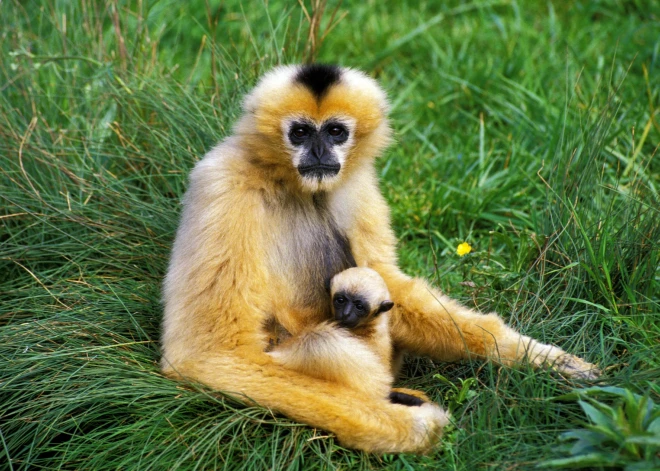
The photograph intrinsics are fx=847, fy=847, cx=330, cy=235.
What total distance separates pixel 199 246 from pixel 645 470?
1860 millimetres

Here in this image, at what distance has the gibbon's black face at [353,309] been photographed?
3.64m

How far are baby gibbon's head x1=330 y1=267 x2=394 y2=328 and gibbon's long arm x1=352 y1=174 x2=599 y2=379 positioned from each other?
237mm

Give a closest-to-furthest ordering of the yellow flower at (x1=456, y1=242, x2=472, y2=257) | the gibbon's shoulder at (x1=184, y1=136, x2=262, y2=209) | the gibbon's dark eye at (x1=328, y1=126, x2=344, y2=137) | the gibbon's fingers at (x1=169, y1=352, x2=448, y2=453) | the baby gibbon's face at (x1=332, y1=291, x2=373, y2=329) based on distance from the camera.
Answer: the gibbon's fingers at (x1=169, y1=352, x2=448, y2=453)
the gibbon's shoulder at (x1=184, y1=136, x2=262, y2=209)
the baby gibbon's face at (x1=332, y1=291, x2=373, y2=329)
the gibbon's dark eye at (x1=328, y1=126, x2=344, y2=137)
the yellow flower at (x1=456, y1=242, x2=472, y2=257)

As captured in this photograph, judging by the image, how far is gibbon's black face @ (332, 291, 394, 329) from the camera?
3.64 meters

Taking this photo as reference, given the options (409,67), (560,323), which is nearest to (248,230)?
(560,323)

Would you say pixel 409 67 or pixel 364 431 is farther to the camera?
pixel 409 67

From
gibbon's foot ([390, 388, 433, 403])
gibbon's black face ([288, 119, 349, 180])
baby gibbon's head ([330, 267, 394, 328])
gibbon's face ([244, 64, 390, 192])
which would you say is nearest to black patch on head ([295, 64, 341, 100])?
gibbon's face ([244, 64, 390, 192])

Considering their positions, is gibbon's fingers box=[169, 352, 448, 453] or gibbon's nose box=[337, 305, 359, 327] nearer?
gibbon's fingers box=[169, 352, 448, 453]

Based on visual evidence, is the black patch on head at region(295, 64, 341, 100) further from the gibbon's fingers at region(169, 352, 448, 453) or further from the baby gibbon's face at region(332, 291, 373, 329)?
the gibbon's fingers at region(169, 352, 448, 453)

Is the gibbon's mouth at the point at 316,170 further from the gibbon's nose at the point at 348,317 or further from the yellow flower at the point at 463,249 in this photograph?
the yellow flower at the point at 463,249

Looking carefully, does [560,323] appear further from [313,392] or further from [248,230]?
[248,230]

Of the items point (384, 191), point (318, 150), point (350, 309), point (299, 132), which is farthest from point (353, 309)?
point (384, 191)

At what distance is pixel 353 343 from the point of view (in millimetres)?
3480

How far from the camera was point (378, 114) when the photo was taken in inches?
156
